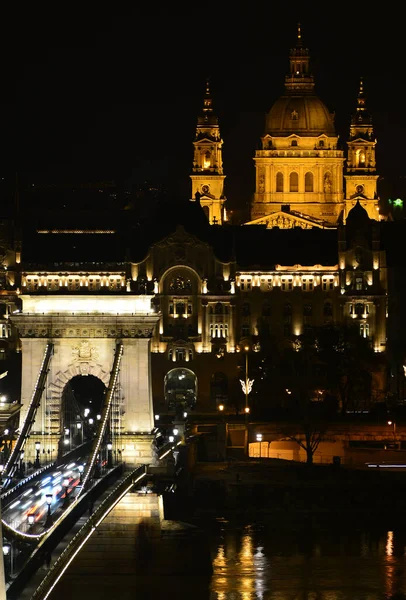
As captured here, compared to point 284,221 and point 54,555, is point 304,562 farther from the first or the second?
point 284,221

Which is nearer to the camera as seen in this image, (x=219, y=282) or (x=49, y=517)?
(x=49, y=517)

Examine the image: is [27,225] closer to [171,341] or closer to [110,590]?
[171,341]

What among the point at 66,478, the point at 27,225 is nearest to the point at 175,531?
the point at 66,478

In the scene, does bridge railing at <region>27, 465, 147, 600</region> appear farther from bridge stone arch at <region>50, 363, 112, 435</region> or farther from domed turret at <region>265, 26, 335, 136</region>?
domed turret at <region>265, 26, 335, 136</region>

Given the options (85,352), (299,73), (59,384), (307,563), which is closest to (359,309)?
(299,73)

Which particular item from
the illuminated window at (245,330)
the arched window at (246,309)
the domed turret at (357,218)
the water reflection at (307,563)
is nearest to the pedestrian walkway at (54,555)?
the water reflection at (307,563)

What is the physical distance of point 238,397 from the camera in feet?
428

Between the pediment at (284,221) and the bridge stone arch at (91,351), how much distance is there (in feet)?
239

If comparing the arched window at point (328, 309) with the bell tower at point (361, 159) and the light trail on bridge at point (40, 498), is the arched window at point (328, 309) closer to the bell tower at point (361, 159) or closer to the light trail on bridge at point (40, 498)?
the bell tower at point (361, 159)

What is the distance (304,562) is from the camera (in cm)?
8406

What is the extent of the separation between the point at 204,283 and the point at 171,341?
4.61m

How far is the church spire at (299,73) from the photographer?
175 meters

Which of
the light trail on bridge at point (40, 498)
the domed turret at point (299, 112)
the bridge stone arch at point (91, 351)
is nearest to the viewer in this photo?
the light trail on bridge at point (40, 498)

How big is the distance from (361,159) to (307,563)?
9115 cm
